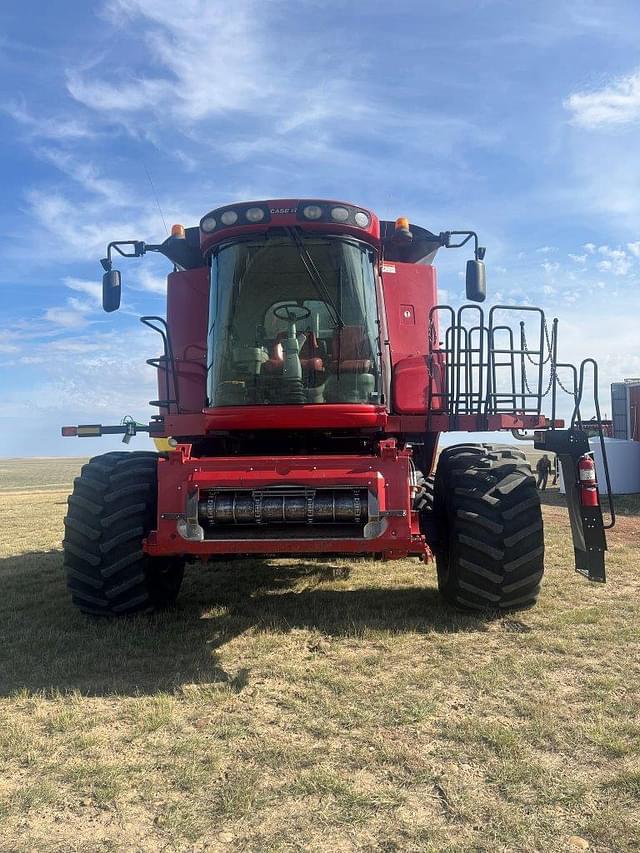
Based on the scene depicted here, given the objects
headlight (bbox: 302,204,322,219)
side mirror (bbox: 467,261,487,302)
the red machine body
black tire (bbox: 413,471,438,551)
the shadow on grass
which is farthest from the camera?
side mirror (bbox: 467,261,487,302)

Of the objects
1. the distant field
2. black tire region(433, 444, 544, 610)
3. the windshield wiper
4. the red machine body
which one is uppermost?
the windshield wiper

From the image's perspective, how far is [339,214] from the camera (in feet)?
18.5

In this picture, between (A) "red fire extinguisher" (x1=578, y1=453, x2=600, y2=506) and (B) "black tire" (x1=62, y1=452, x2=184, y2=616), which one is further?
(A) "red fire extinguisher" (x1=578, y1=453, x2=600, y2=506)

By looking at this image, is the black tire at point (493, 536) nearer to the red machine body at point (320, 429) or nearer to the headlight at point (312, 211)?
the red machine body at point (320, 429)

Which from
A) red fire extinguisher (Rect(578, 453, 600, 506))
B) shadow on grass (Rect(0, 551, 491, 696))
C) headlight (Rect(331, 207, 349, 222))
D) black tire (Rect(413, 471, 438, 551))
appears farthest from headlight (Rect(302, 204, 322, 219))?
shadow on grass (Rect(0, 551, 491, 696))

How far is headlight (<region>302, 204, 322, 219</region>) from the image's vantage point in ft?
18.3

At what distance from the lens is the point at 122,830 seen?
280 centimetres

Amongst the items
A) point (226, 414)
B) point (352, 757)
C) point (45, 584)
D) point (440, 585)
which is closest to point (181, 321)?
point (226, 414)

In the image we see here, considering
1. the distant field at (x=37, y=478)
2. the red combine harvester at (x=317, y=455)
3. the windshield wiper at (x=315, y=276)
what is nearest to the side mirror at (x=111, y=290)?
the red combine harvester at (x=317, y=455)

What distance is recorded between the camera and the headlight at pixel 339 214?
5.64 m

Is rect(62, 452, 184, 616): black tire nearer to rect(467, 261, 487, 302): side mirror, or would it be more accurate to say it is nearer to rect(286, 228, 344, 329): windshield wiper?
rect(286, 228, 344, 329): windshield wiper

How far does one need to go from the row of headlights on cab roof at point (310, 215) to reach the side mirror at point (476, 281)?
136 centimetres

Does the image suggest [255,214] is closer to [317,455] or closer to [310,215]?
[310,215]

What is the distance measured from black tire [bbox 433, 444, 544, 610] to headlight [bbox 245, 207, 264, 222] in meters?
2.66
